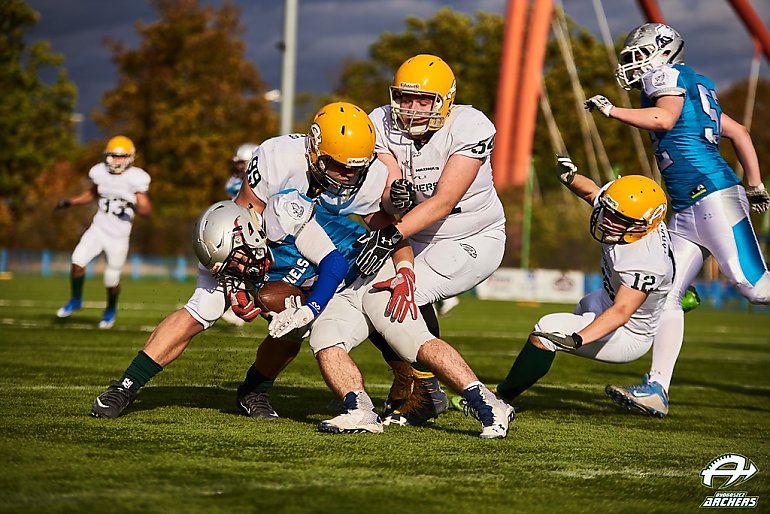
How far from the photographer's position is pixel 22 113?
30.8 meters

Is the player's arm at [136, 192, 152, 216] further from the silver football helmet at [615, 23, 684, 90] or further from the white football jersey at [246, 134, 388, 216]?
the white football jersey at [246, 134, 388, 216]

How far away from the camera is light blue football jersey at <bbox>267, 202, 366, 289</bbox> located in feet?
15.0

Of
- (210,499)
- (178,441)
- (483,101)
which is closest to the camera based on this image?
(210,499)

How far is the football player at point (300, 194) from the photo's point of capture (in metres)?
4.45

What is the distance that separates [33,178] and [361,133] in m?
29.7

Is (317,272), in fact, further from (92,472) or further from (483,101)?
(483,101)

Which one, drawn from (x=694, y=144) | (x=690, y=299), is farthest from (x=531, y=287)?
(x=694, y=144)

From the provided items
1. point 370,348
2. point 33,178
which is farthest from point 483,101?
point 370,348

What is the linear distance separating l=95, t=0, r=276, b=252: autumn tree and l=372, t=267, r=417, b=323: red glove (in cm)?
2824

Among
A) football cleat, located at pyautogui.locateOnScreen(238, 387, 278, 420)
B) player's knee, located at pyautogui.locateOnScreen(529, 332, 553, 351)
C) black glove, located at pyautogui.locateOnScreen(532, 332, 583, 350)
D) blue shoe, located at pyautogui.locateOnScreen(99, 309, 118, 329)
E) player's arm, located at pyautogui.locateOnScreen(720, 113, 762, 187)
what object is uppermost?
player's arm, located at pyautogui.locateOnScreen(720, 113, 762, 187)

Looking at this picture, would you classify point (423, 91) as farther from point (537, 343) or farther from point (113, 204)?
point (113, 204)

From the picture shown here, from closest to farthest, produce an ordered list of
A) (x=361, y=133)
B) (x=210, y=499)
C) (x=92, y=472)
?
(x=210, y=499) → (x=92, y=472) → (x=361, y=133)

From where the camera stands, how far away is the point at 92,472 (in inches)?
132

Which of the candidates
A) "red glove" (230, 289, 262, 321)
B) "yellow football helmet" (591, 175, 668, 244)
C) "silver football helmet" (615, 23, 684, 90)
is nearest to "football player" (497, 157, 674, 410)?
"yellow football helmet" (591, 175, 668, 244)
